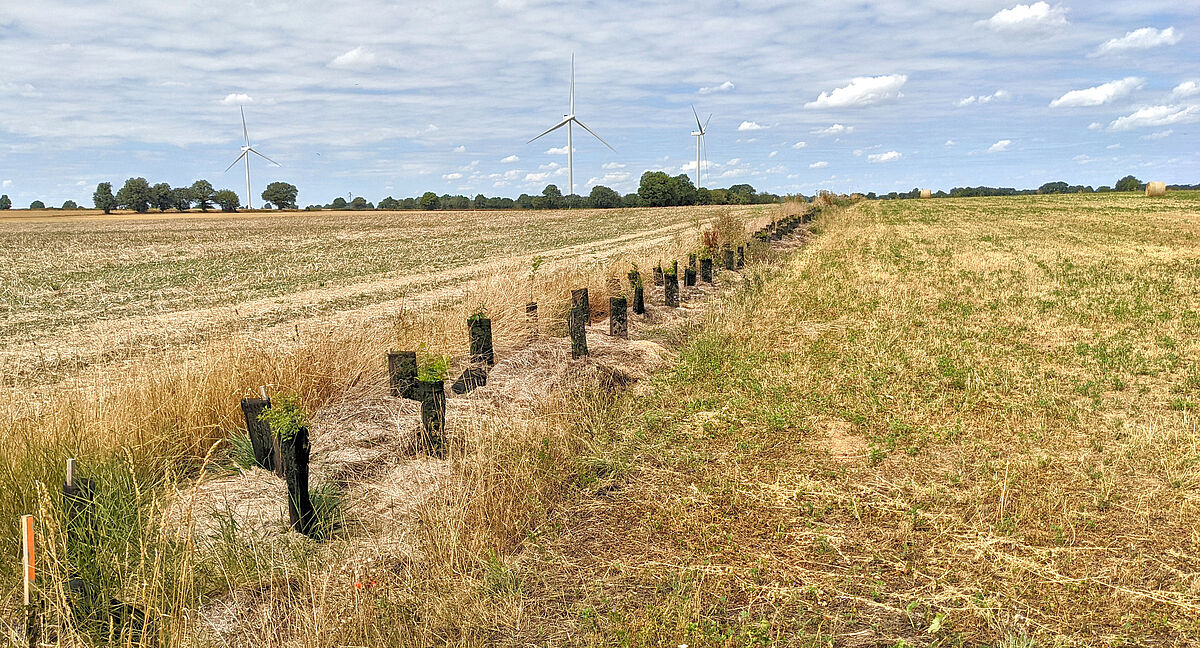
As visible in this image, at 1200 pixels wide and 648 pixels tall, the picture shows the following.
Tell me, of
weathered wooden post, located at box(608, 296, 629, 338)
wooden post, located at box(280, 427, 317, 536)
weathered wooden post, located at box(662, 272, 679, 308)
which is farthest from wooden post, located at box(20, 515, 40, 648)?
weathered wooden post, located at box(662, 272, 679, 308)

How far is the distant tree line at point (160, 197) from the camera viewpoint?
92688 millimetres

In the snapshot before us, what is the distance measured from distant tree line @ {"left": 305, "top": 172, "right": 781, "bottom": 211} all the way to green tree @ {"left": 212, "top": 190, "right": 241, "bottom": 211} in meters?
10.9

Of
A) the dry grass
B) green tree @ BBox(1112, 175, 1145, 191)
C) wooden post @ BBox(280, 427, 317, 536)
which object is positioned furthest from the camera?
green tree @ BBox(1112, 175, 1145, 191)

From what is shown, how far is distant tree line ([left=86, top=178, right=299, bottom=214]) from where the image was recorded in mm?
92688

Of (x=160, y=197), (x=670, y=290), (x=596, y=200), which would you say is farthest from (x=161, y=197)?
(x=670, y=290)

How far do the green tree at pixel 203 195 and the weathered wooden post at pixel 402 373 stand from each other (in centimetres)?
10130

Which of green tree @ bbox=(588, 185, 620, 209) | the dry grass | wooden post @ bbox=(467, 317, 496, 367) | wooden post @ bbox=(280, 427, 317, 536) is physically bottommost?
the dry grass

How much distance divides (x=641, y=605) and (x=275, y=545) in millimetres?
1935

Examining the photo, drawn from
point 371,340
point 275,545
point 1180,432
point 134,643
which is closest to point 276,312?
point 371,340

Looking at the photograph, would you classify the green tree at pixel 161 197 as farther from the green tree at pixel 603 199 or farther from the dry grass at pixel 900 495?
the dry grass at pixel 900 495

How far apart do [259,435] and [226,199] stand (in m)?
101

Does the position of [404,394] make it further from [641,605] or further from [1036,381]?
[1036,381]

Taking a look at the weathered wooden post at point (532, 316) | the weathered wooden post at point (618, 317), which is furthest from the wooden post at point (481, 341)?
the weathered wooden post at point (618, 317)

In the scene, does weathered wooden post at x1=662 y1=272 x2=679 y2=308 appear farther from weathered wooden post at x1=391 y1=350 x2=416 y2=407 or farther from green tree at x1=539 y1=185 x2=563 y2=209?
green tree at x1=539 y1=185 x2=563 y2=209
